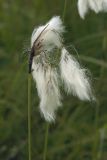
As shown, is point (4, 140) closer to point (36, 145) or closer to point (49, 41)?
point (36, 145)

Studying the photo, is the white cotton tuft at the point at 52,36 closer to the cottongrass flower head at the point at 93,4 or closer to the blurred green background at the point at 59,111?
the cottongrass flower head at the point at 93,4

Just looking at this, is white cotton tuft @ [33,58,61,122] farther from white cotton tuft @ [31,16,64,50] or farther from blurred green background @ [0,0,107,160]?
blurred green background @ [0,0,107,160]

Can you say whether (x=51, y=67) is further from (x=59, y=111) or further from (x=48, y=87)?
(x=59, y=111)

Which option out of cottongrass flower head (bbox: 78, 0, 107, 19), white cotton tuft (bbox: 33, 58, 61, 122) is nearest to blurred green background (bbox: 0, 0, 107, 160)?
cottongrass flower head (bbox: 78, 0, 107, 19)

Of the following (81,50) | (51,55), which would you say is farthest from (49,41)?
(81,50)

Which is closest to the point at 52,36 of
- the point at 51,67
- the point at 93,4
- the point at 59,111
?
the point at 51,67

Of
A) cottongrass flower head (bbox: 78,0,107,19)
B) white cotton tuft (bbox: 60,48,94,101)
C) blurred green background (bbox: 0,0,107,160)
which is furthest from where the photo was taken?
blurred green background (bbox: 0,0,107,160)
